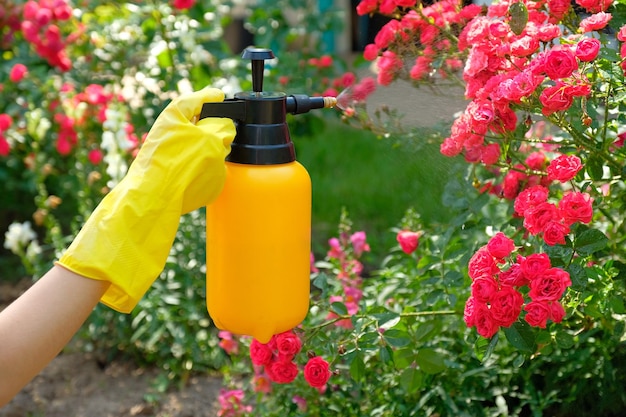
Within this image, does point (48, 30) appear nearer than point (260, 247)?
No

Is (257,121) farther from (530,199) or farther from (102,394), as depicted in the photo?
(102,394)

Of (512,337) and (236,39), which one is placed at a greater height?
(512,337)

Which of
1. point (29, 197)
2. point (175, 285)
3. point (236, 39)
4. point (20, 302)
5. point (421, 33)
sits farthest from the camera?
point (236, 39)

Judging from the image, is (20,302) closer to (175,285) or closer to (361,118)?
(361,118)

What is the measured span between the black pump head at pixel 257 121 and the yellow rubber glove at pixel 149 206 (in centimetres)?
5

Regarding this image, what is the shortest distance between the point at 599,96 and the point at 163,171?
0.84m

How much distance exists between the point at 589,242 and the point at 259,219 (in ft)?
2.01

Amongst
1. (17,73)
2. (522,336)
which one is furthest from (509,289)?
(17,73)

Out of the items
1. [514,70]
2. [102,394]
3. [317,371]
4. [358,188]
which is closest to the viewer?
[514,70]

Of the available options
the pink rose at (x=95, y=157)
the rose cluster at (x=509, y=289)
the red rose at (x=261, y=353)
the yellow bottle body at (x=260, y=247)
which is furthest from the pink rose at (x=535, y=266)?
the pink rose at (x=95, y=157)

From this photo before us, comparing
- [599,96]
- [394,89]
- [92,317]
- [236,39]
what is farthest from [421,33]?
[236,39]

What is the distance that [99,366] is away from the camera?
3.03 m

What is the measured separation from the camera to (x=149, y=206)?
1379 mm

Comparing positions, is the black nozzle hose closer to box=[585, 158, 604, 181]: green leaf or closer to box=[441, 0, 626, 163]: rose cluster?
box=[441, 0, 626, 163]: rose cluster
